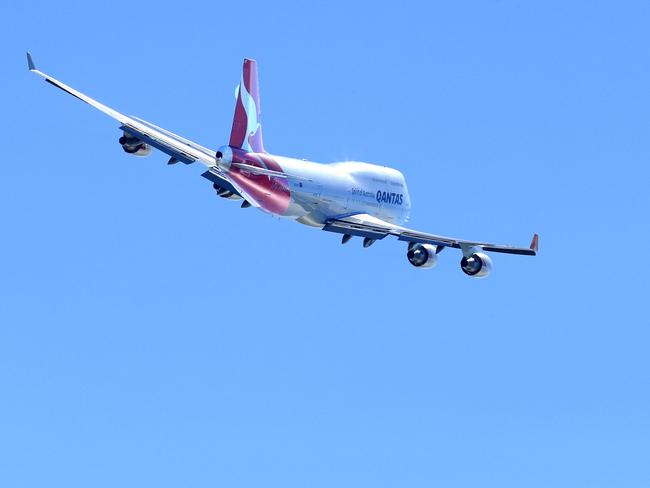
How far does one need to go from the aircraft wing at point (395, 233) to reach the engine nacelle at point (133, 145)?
482 inches

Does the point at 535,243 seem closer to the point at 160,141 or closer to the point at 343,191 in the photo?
the point at 343,191

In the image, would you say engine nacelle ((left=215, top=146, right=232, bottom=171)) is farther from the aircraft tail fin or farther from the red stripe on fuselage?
the aircraft tail fin

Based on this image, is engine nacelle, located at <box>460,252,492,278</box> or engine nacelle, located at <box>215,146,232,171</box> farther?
engine nacelle, located at <box>460,252,492,278</box>

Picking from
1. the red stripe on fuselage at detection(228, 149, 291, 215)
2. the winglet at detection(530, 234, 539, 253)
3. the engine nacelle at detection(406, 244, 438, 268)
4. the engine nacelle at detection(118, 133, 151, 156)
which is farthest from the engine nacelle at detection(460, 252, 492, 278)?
the engine nacelle at detection(118, 133, 151, 156)

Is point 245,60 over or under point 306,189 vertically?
over

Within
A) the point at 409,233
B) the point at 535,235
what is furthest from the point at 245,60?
the point at 535,235

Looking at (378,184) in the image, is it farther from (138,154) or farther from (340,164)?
(138,154)

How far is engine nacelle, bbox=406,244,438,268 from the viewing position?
93.9m

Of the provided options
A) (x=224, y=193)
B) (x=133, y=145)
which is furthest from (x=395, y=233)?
(x=133, y=145)

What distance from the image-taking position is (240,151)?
90562 mm

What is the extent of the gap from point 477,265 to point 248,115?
16.4 m

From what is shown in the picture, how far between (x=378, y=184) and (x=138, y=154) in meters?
17.2

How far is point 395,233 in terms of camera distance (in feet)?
308

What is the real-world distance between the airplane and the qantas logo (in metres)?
3.79
